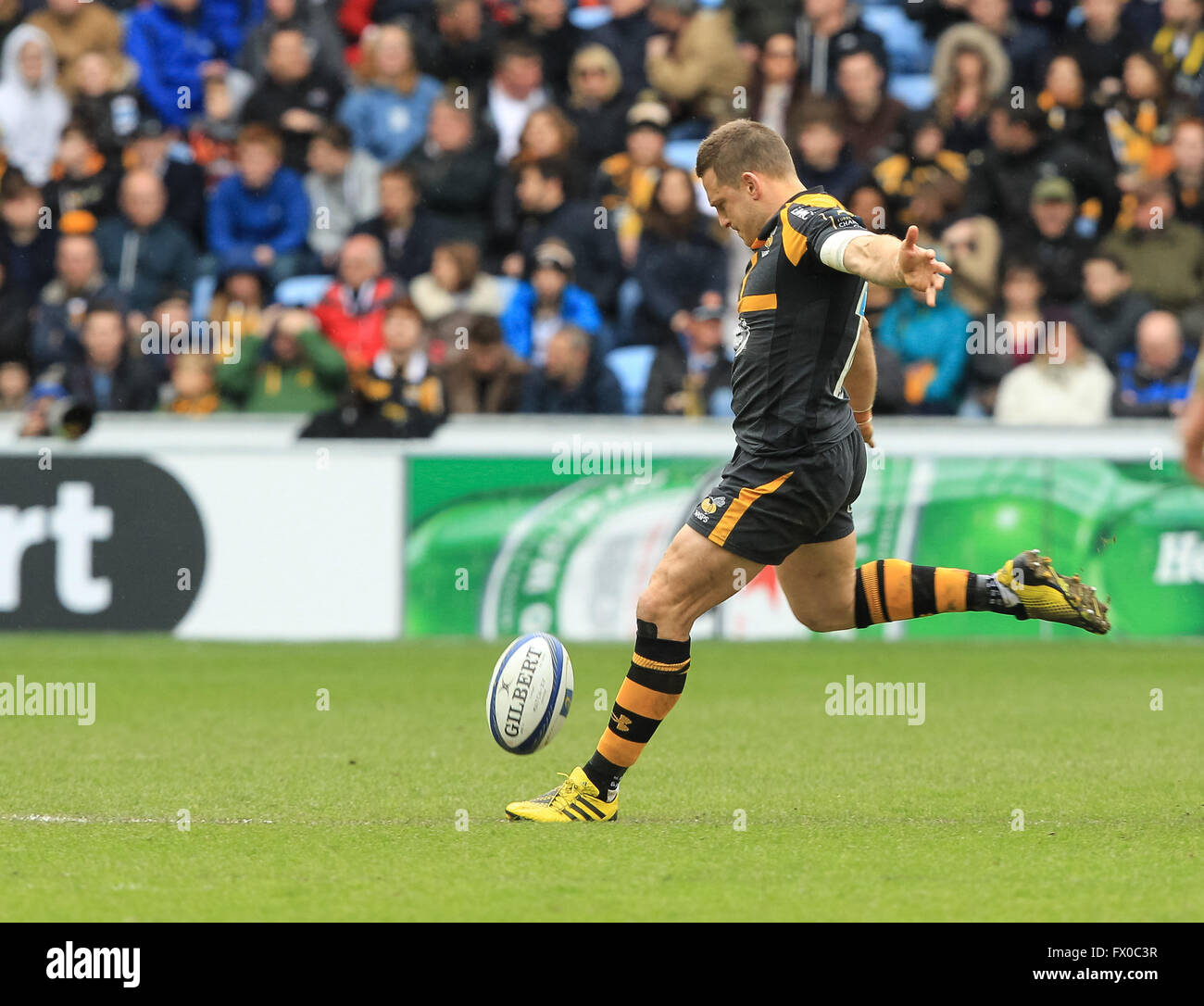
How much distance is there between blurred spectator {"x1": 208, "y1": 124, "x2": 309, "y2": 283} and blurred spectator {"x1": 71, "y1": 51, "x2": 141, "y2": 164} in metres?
1.22

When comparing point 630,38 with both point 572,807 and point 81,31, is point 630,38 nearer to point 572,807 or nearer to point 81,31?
point 81,31

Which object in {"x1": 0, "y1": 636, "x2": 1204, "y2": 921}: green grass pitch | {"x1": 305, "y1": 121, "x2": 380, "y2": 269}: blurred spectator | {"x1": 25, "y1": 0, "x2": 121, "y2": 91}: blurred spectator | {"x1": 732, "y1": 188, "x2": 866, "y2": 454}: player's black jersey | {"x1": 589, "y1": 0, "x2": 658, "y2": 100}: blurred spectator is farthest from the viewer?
{"x1": 25, "y1": 0, "x2": 121, "y2": 91}: blurred spectator

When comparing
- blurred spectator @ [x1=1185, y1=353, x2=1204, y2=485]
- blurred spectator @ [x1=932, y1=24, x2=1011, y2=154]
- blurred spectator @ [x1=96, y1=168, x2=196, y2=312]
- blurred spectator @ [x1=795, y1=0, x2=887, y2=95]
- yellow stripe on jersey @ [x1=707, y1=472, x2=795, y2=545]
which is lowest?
yellow stripe on jersey @ [x1=707, y1=472, x2=795, y2=545]

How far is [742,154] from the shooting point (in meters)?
6.56

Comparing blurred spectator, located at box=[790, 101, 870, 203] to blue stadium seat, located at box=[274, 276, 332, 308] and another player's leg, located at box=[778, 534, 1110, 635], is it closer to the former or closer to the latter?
blue stadium seat, located at box=[274, 276, 332, 308]

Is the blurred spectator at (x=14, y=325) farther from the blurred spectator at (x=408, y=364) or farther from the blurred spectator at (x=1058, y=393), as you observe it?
the blurred spectator at (x=1058, y=393)

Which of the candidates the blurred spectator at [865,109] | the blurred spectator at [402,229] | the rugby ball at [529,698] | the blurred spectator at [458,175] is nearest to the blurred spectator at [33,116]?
the blurred spectator at [402,229]

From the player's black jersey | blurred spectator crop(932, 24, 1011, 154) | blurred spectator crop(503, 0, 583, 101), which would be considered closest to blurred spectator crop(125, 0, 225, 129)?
blurred spectator crop(503, 0, 583, 101)

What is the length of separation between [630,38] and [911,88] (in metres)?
2.62

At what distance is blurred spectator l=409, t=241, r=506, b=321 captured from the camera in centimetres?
1526

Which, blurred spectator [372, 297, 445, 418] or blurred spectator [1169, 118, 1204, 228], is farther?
blurred spectator [1169, 118, 1204, 228]

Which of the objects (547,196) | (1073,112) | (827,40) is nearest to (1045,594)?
(547,196)

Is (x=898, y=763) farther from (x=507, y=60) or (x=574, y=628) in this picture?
(x=507, y=60)
